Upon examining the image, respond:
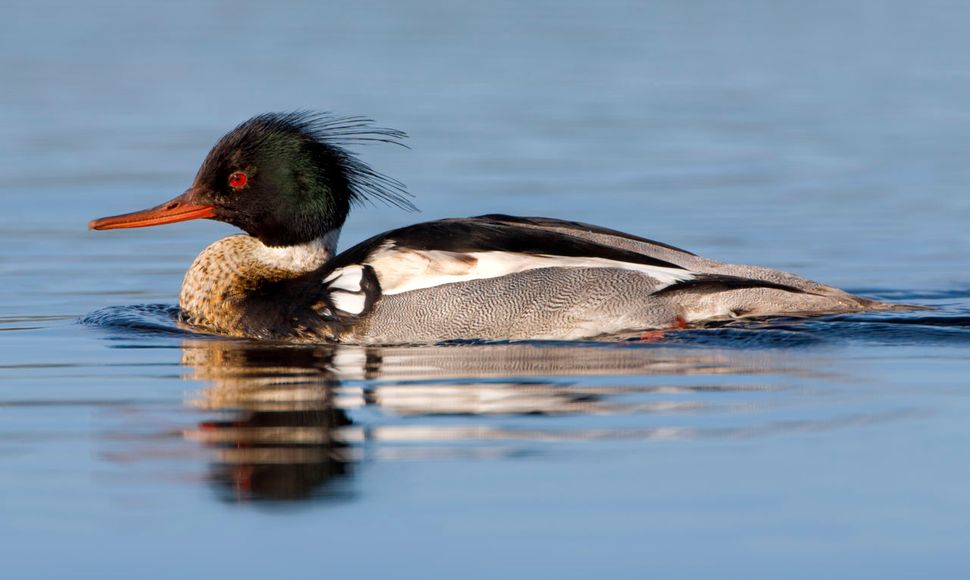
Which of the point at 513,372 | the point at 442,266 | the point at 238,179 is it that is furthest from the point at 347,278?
the point at 513,372

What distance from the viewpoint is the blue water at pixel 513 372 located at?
5758 millimetres

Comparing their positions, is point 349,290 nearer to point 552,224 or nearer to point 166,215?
point 552,224

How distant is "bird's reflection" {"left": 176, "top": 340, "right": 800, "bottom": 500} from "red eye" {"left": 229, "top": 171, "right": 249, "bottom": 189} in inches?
45.0

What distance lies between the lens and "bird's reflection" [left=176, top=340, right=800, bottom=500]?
6.74 metres

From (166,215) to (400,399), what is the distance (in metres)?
3.27

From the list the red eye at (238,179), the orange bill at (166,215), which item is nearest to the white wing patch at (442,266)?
the red eye at (238,179)

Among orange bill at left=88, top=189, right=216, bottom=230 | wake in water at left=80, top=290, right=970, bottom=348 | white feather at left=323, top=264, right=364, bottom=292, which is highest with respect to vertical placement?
orange bill at left=88, top=189, right=216, bottom=230

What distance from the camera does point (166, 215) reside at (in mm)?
10438

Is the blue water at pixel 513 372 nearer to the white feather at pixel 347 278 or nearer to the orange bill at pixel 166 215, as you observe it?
the white feather at pixel 347 278

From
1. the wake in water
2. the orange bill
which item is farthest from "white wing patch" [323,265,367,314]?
the orange bill

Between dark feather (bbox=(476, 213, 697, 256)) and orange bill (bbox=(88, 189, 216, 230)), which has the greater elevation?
orange bill (bbox=(88, 189, 216, 230))

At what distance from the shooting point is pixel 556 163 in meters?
16.1

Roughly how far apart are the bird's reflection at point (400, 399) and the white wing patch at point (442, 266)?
→ 43cm

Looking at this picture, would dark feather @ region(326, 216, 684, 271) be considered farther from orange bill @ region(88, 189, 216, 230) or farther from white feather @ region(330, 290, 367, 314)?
orange bill @ region(88, 189, 216, 230)
